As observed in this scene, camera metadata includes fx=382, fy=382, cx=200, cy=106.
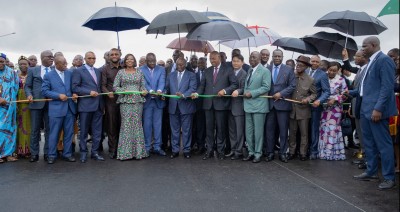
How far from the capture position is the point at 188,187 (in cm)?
534

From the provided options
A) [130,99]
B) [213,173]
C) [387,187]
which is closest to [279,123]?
[213,173]

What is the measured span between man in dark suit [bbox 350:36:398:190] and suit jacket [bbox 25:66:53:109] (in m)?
5.60

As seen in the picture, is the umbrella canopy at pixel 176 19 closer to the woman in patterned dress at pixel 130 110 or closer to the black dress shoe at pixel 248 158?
the woman in patterned dress at pixel 130 110

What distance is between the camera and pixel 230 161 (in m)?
7.15

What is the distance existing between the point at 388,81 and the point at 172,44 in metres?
5.92

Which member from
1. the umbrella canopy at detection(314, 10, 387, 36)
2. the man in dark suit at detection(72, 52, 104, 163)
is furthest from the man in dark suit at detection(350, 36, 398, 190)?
the man in dark suit at detection(72, 52, 104, 163)

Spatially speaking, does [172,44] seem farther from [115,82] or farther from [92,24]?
[115,82]

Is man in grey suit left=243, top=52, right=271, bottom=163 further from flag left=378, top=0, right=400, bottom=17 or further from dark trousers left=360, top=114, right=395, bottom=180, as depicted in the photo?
flag left=378, top=0, right=400, bottom=17

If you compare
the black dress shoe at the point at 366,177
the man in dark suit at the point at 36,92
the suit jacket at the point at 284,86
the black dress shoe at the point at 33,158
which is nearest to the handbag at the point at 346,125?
the suit jacket at the point at 284,86

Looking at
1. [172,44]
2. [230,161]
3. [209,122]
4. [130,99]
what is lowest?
[230,161]

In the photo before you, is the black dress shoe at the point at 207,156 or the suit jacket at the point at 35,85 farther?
the black dress shoe at the point at 207,156

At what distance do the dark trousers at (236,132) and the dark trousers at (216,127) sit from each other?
0.40ft

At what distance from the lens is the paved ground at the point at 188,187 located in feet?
15.0

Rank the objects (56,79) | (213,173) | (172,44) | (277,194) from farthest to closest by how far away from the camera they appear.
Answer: (172,44)
(56,79)
(213,173)
(277,194)
